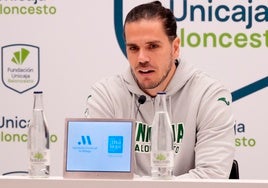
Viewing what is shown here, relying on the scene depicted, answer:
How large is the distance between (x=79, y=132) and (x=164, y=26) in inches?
38.3

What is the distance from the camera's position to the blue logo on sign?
2025 mm

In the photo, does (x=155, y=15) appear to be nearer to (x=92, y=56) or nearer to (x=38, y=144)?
(x=38, y=144)

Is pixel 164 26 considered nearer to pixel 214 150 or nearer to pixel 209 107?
pixel 209 107

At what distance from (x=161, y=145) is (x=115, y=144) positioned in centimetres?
15

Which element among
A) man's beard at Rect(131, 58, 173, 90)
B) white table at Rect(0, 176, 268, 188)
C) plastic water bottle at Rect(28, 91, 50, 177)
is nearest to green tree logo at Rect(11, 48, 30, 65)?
man's beard at Rect(131, 58, 173, 90)

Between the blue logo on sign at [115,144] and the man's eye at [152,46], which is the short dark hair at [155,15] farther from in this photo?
the blue logo on sign at [115,144]

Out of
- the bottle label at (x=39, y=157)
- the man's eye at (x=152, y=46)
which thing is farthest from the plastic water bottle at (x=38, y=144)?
the man's eye at (x=152, y=46)

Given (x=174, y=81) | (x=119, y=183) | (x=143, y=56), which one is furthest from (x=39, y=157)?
(x=174, y=81)

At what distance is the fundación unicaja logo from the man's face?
52.9 inches

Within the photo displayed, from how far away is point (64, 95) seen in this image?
4.09 meters

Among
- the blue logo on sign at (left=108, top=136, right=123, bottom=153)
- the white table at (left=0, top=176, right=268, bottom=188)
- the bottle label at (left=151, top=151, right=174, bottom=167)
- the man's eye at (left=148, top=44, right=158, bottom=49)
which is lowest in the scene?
the white table at (left=0, top=176, right=268, bottom=188)

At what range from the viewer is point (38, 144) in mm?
2057

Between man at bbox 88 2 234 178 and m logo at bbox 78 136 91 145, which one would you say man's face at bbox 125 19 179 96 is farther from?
m logo at bbox 78 136 91 145

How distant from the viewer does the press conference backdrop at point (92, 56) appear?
3.97m
